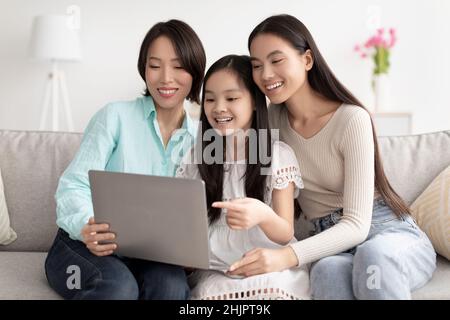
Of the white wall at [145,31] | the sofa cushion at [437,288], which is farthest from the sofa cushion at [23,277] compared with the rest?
the white wall at [145,31]

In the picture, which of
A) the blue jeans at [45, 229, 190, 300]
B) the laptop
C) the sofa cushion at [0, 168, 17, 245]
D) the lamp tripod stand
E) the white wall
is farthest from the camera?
the white wall

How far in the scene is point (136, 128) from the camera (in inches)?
67.0

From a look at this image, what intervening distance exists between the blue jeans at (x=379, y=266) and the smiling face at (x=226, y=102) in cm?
36

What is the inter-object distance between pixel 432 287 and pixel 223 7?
3.13 m

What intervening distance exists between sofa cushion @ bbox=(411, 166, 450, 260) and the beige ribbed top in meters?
0.31

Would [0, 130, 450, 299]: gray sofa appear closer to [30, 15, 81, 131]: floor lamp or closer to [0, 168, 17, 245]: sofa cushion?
[0, 168, 17, 245]: sofa cushion

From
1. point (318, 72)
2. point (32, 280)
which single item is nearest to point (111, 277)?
point (32, 280)

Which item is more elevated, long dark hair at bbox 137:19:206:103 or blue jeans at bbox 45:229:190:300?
long dark hair at bbox 137:19:206:103

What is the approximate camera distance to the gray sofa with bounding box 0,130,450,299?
6.14ft

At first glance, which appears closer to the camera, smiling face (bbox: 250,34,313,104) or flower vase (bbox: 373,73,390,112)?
smiling face (bbox: 250,34,313,104)

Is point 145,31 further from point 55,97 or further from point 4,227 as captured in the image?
point 4,227

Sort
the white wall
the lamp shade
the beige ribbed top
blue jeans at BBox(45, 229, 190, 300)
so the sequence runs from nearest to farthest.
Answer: blue jeans at BBox(45, 229, 190, 300) < the beige ribbed top < the lamp shade < the white wall

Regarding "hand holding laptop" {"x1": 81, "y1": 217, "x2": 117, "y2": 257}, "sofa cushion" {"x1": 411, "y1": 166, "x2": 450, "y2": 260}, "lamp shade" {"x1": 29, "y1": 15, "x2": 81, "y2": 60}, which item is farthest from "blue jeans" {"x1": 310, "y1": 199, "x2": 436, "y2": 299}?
"lamp shade" {"x1": 29, "y1": 15, "x2": 81, "y2": 60}

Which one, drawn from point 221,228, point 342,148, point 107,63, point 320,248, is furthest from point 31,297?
point 107,63
